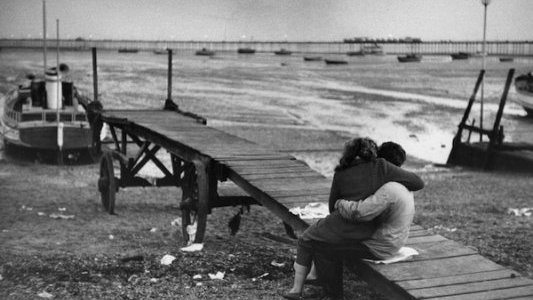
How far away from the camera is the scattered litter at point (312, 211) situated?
6.75 m

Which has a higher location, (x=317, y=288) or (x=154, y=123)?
(x=154, y=123)

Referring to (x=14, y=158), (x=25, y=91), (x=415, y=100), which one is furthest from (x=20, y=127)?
(x=415, y=100)

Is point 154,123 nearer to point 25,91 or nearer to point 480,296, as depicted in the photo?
point 480,296

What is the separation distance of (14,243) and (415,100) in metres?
32.4

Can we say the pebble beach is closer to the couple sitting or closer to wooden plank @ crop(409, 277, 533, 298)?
the couple sitting

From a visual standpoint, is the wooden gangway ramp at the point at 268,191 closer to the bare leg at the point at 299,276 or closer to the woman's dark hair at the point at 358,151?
the bare leg at the point at 299,276

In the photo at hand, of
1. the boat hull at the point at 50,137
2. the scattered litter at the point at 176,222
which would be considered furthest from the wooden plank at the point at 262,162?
the boat hull at the point at 50,137

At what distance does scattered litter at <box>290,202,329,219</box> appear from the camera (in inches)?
266

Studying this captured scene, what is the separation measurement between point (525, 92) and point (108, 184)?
2913 cm

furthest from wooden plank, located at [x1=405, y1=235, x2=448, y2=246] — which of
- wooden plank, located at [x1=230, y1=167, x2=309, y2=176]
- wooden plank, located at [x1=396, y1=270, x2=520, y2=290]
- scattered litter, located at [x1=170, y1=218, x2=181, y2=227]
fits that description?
scattered litter, located at [x1=170, y1=218, x2=181, y2=227]

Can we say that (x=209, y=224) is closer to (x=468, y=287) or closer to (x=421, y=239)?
(x=421, y=239)

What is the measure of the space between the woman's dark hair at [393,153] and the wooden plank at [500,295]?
1.27m

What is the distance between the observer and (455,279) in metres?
5.41

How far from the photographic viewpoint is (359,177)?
18.9ft
